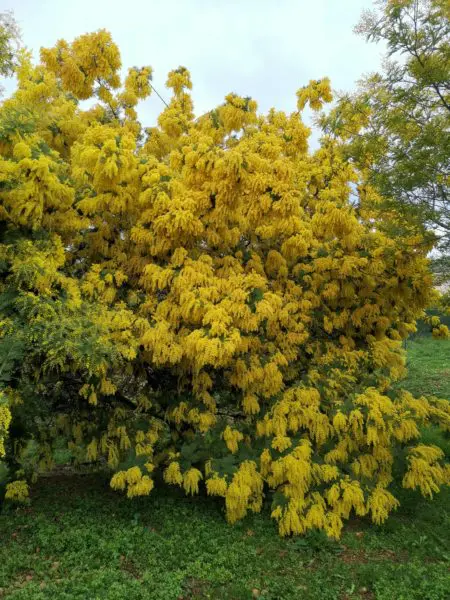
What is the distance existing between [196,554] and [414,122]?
19.0ft

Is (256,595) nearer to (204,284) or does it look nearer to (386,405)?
(386,405)

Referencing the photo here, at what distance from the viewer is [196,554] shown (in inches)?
193

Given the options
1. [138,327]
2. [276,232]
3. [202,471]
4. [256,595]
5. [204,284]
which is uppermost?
[276,232]

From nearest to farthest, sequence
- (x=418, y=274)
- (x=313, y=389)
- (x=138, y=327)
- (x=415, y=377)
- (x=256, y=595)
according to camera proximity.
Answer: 1. (x=256, y=595)
2. (x=138, y=327)
3. (x=313, y=389)
4. (x=418, y=274)
5. (x=415, y=377)

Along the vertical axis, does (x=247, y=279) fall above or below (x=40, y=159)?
below

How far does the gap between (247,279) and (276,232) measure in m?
1.02

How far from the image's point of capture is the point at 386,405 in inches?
211

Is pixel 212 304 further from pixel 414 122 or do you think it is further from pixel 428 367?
pixel 428 367

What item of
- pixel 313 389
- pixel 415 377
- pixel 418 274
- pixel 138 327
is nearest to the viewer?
pixel 138 327

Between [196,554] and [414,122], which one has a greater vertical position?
[414,122]

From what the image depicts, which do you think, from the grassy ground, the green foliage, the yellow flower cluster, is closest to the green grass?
the yellow flower cluster

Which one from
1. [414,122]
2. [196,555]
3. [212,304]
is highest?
[414,122]

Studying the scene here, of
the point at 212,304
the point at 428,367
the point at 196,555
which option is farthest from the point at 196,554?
the point at 428,367

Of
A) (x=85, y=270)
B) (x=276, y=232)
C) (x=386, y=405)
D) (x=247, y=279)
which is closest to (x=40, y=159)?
(x=85, y=270)
